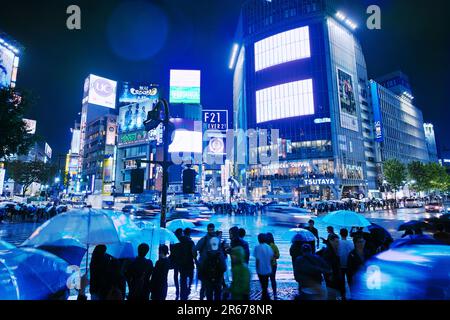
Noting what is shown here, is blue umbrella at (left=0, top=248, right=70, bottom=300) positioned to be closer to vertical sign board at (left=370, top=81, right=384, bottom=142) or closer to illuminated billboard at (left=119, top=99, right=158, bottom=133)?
illuminated billboard at (left=119, top=99, right=158, bottom=133)

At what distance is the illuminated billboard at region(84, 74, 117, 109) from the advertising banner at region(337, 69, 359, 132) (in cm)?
7504

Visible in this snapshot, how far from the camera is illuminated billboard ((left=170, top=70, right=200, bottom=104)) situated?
80.1 metres

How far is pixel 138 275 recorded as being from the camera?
4719mm

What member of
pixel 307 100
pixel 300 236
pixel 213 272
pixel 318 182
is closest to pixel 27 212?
pixel 213 272

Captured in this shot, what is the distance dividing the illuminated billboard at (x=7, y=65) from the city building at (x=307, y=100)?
6127 centimetres

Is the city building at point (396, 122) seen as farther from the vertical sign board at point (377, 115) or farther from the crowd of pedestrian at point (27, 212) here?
the crowd of pedestrian at point (27, 212)

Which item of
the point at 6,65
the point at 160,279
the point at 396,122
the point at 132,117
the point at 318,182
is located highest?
the point at 6,65

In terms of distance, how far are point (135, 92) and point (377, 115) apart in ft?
257

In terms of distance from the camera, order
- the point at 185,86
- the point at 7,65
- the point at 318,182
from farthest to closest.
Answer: the point at 185,86, the point at 318,182, the point at 7,65

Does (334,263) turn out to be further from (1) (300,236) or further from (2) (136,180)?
(2) (136,180)

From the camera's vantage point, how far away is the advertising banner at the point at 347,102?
73438 millimetres

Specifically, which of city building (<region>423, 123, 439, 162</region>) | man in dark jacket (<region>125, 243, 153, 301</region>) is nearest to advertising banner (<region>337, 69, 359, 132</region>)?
man in dark jacket (<region>125, 243, 153, 301</region>)

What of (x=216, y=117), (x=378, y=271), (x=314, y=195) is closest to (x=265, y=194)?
(x=314, y=195)
